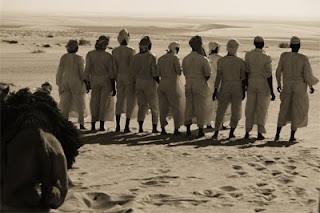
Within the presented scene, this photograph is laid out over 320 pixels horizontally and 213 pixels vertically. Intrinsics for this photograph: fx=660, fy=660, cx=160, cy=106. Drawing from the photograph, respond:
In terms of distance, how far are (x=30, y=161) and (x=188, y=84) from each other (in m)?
5.23

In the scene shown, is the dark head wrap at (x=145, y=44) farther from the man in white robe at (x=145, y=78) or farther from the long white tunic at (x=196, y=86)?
the long white tunic at (x=196, y=86)

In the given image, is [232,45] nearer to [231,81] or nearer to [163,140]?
[231,81]

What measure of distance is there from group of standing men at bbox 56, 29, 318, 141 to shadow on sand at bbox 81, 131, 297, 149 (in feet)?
0.82

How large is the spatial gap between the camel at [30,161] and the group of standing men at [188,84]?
182 inches

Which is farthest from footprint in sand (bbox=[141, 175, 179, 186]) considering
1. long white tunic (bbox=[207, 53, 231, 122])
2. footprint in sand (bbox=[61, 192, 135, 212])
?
long white tunic (bbox=[207, 53, 231, 122])

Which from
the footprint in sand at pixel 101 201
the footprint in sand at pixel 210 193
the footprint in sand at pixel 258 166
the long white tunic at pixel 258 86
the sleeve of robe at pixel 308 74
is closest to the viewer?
the footprint in sand at pixel 101 201

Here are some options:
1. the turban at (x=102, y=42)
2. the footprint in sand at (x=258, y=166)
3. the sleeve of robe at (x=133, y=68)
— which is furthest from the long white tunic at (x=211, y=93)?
the footprint in sand at (x=258, y=166)

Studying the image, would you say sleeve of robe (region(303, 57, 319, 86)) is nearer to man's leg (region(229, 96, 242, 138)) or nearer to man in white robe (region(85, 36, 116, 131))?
man's leg (region(229, 96, 242, 138))

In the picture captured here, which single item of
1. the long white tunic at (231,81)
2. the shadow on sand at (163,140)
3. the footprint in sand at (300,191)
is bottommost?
the shadow on sand at (163,140)

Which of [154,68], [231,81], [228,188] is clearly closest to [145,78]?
[154,68]

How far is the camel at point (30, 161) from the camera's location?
251 inches

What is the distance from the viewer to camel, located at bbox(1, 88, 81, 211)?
6.37 meters

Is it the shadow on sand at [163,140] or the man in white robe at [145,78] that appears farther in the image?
the man in white robe at [145,78]

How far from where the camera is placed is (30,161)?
6.34 m
